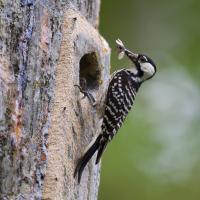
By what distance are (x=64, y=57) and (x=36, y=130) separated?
1.86 ft

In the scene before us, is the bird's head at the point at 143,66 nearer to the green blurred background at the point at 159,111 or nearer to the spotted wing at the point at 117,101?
the spotted wing at the point at 117,101

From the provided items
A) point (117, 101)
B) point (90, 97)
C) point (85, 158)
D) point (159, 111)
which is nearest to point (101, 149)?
point (85, 158)

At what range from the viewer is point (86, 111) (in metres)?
5.07

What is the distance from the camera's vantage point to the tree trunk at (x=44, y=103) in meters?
4.31

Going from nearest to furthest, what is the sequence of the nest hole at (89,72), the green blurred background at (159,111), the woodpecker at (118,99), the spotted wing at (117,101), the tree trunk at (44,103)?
the tree trunk at (44,103) < the woodpecker at (118,99) < the spotted wing at (117,101) < the nest hole at (89,72) < the green blurred background at (159,111)

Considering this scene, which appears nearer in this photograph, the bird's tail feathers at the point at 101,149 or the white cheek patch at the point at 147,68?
the bird's tail feathers at the point at 101,149

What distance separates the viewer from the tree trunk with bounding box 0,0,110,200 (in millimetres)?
4309

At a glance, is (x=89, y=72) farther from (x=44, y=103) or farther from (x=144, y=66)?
(x=44, y=103)

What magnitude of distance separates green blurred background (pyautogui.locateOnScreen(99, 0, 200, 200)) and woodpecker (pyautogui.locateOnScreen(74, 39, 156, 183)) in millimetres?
907

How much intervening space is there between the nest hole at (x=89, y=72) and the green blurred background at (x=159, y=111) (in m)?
1.38

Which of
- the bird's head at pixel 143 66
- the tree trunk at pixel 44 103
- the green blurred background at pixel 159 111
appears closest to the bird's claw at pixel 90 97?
the tree trunk at pixel 44 103

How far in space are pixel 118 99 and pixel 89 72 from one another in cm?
24

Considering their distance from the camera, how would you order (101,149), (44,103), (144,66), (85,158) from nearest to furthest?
(44,103), (85,158), (101,149), (144,66)

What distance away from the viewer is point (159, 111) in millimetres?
7738
